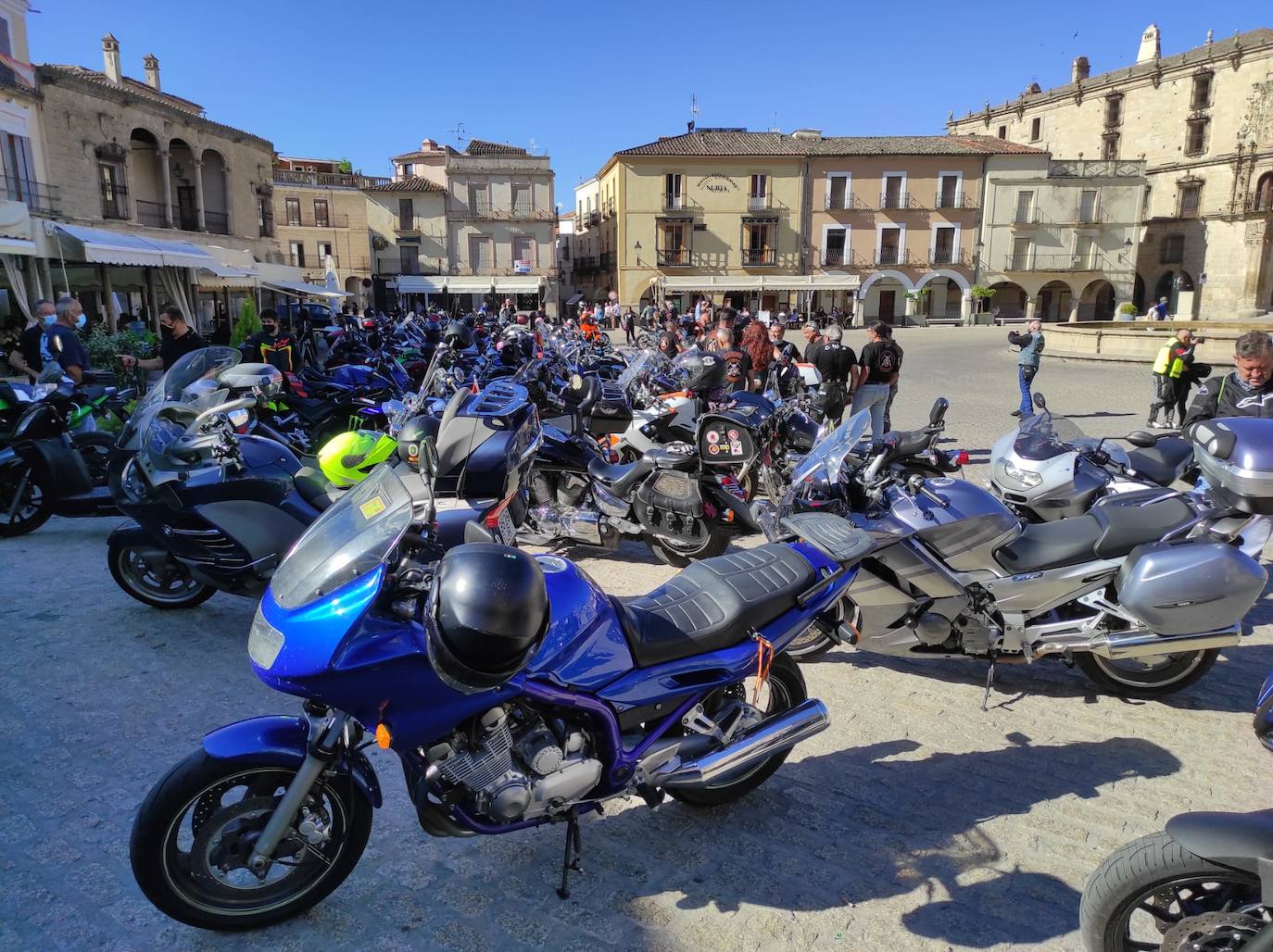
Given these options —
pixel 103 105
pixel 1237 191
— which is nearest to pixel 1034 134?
pixel 1237 191

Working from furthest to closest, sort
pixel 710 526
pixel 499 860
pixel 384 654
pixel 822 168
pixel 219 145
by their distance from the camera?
pixel 822 168 < pixel 219 145 < pixel 710 526 < pixel 499 860 < pixel 384 654

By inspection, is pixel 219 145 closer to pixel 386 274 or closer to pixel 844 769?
pixel 386 274

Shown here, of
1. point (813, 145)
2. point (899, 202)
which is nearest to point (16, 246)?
point (813, 145)

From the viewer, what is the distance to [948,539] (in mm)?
3568

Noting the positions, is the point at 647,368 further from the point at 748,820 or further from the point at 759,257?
the point at 759,257

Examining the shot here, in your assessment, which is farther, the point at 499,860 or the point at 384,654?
the point at 499,860

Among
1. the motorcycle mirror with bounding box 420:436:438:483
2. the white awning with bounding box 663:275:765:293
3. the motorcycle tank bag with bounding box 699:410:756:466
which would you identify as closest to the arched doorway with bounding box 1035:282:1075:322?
the white awning with bounding box 663:275:765:293

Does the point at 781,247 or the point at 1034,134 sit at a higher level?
the point at 1034,134

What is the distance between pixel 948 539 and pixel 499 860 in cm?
223

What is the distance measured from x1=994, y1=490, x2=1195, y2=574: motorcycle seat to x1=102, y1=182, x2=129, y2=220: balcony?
27491mm

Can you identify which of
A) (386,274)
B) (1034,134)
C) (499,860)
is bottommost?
(499,860)

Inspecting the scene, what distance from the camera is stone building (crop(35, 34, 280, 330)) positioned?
1806 centimetres

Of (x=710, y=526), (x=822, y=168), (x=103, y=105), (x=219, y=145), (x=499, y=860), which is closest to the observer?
(x=499, y=860)

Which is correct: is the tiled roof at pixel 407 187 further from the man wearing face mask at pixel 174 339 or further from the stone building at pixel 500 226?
the man wearing face mask at pixel 174 339
